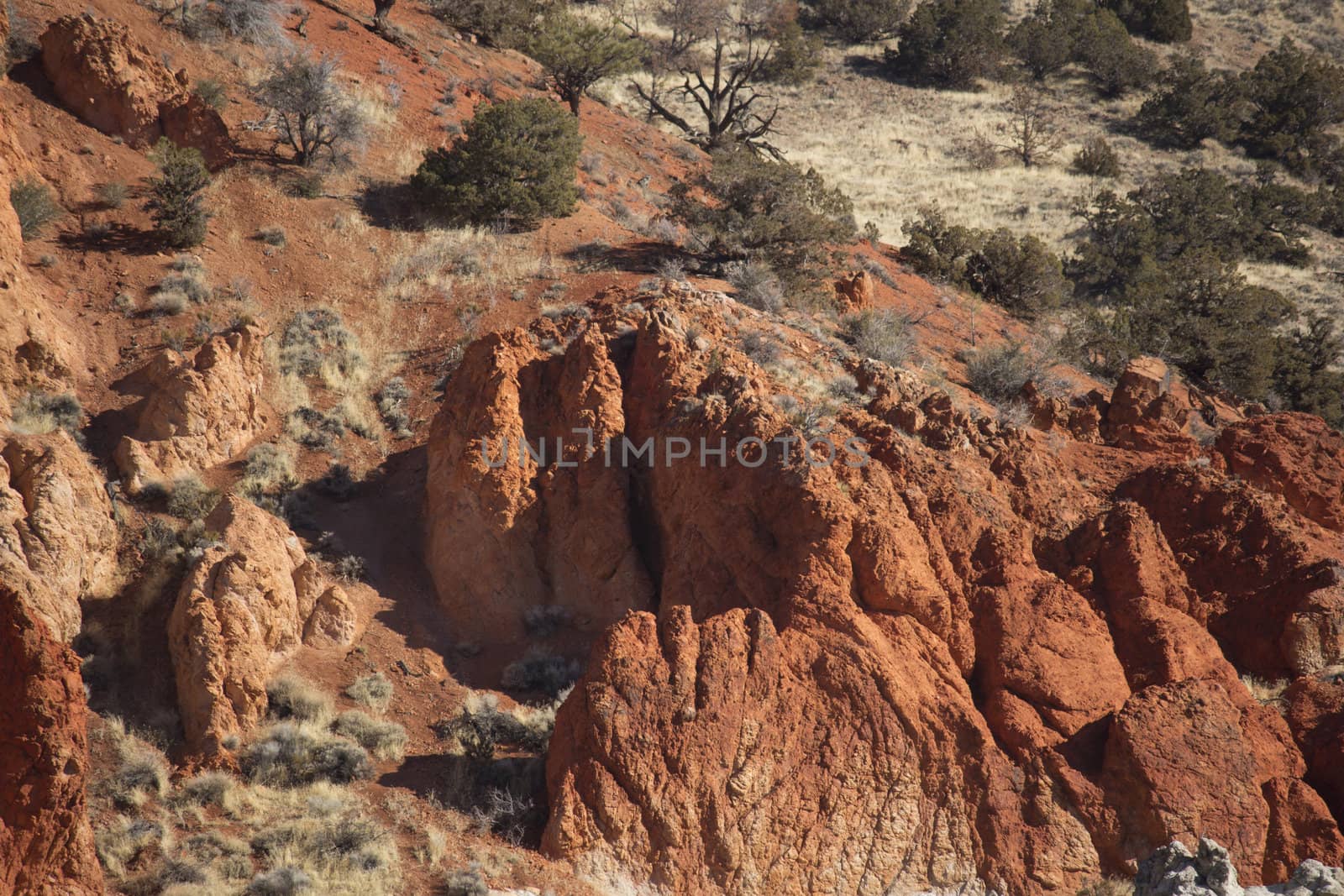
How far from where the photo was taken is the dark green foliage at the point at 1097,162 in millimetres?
40344

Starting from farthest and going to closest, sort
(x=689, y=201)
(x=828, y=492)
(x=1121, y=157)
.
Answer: (x=1121, y=157)
(x=689, y=201)
(x=828, y=492)

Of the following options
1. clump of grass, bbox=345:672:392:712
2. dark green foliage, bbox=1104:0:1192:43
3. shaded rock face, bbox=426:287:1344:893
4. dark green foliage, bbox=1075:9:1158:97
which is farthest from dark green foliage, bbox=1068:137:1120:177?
clump of grass, bbox=345:672:392:712

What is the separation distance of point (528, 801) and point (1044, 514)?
6.58 meters

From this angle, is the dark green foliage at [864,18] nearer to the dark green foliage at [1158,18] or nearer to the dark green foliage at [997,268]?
the dark green foliage at [1158,18]

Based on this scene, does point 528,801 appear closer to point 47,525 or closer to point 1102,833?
point 1102,833

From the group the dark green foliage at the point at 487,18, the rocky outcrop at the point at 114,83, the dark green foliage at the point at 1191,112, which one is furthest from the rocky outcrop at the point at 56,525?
the dark green foliage at the point at 1191,112

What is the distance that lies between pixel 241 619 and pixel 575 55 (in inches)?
921

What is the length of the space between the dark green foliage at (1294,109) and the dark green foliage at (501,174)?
34.1 metres

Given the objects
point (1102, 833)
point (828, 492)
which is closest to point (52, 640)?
point (828, 492)

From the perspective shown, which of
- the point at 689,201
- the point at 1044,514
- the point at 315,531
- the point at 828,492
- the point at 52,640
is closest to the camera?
the point at 52,640

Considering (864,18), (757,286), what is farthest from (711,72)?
(757,286)

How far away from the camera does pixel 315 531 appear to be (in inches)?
539

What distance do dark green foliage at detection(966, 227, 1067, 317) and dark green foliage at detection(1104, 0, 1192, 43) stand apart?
32.3m

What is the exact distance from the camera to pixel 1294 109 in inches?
1709
